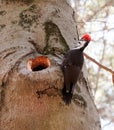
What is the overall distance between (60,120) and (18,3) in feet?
1.82

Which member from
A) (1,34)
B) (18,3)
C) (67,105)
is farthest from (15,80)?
(18,3)

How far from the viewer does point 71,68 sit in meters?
1.00

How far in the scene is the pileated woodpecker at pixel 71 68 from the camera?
966 millimetres

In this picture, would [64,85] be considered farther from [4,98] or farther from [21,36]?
[21,36]

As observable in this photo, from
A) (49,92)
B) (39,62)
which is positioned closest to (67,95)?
(49,92)

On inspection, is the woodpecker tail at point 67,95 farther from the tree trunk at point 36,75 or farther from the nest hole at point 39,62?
the nest hole at point 39,62

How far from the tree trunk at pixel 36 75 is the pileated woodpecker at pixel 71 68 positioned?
0.02m

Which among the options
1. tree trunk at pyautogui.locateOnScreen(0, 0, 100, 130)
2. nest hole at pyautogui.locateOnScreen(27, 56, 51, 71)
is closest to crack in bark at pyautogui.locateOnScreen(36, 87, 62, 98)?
tree trunk at pyautogui.locateOnScreen(0, 0, 100, 130)

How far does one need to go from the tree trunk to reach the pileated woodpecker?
0.05 feet

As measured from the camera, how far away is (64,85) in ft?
3.21

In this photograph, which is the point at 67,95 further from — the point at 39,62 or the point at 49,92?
the point at 39,62

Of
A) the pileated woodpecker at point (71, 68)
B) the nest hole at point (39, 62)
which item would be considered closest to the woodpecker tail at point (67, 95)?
the pileated woodpecker at point (71, 68)

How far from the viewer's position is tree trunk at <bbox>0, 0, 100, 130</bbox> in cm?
93

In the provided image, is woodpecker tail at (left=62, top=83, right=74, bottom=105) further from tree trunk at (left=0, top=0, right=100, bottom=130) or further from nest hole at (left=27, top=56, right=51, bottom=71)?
nest hole at (left=27, top=56, right=51, bottom=71)
